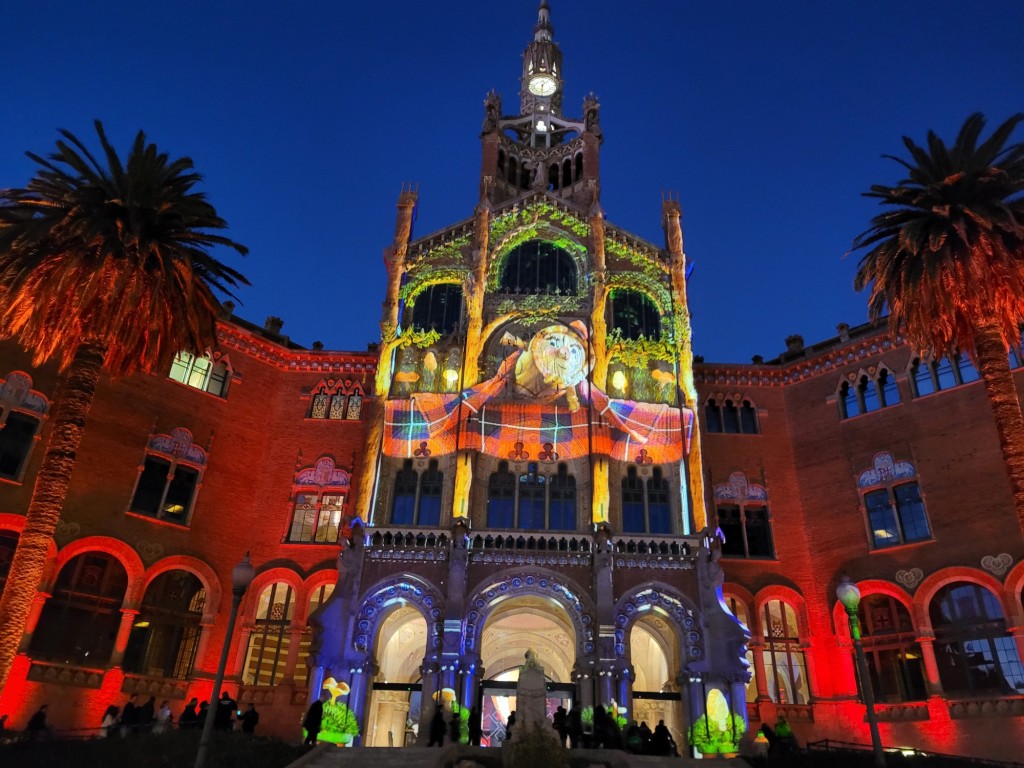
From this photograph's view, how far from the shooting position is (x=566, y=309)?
111ft

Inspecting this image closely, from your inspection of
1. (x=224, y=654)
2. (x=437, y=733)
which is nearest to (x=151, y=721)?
(x=437, y=733)

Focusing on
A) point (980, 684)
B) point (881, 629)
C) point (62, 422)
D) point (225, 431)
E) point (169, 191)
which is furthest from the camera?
point (225, 431)

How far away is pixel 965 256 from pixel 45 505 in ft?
82.8

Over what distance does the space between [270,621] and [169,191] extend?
1668 centimetres

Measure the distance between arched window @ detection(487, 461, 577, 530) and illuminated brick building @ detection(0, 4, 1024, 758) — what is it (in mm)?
91

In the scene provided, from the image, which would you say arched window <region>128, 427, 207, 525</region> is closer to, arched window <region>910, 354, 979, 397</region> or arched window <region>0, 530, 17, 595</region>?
arched window <region>0, 530, 17, 595</region>

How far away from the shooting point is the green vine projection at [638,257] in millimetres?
35375

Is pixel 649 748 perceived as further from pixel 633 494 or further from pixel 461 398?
pixel 461 398

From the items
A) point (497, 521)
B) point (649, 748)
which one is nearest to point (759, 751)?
point (649, 748)

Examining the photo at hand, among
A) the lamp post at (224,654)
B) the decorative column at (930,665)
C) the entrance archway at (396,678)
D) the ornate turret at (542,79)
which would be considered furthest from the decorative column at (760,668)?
the ornate turret at (542,79)

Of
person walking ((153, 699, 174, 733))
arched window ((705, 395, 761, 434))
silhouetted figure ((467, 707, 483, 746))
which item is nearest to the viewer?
person walking ((153, 699, 174, 733))

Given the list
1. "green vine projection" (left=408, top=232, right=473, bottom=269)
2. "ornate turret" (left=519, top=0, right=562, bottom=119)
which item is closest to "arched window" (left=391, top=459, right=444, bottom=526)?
"green vine projection" (left=408, top=232, right=473, bottom=269)

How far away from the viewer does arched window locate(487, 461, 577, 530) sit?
30.3 metres

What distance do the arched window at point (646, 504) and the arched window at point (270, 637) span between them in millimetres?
13576
